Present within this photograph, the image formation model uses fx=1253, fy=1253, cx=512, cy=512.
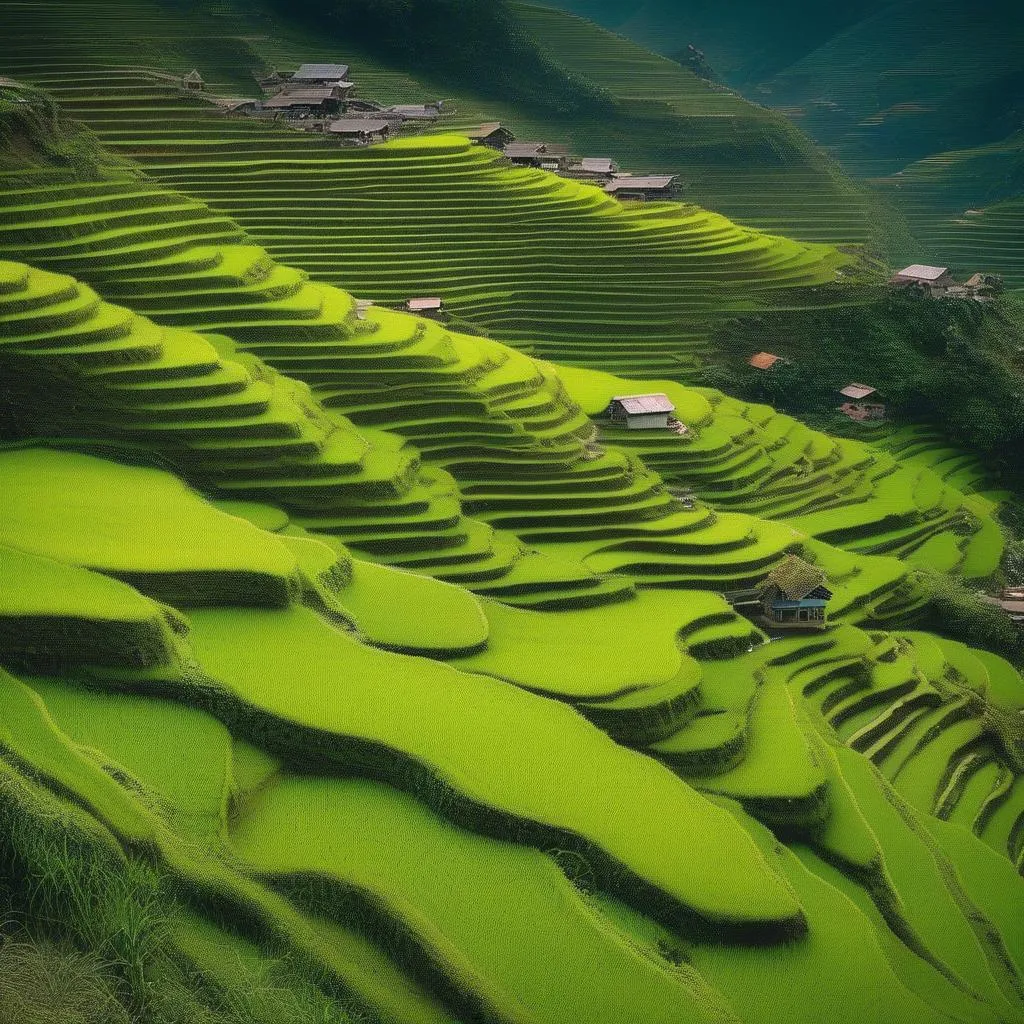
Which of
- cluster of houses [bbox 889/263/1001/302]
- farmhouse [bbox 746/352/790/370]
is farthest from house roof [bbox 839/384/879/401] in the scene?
cluster of houses [bbox 889/263/1001/302]

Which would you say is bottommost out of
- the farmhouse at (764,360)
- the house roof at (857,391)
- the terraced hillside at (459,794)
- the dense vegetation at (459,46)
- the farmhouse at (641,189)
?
the terraced hillside at (459,794)

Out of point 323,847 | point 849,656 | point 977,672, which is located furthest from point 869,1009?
point 977,672

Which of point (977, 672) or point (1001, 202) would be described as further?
point (1001, 202)

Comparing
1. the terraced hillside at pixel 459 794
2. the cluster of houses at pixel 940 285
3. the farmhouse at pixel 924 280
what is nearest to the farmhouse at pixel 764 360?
the cluster of houses at pixel 940 285

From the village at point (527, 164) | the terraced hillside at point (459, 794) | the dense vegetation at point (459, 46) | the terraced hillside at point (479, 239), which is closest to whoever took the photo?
the terraced hillside at point (459, 794)

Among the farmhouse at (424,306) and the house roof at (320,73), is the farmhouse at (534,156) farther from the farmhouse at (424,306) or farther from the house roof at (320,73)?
the farmhouse at (424,306)

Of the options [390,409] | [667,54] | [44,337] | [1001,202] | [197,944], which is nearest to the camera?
[197,944]

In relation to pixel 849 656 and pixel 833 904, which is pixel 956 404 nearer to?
pixel 849 656
